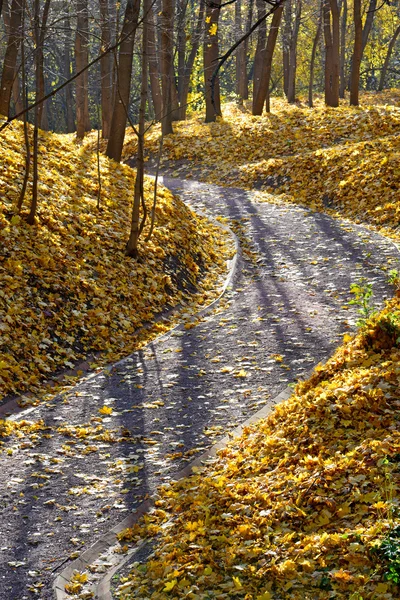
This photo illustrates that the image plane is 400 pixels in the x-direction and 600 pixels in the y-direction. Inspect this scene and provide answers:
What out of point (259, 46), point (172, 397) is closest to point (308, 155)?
point (172, 397)

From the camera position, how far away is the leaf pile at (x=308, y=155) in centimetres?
1544

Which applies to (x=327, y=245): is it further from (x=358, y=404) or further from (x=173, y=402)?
(x=358, y=404)

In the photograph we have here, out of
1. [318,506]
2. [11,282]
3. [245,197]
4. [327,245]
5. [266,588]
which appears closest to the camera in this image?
[266,588]

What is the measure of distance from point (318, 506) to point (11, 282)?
5537 millimetres

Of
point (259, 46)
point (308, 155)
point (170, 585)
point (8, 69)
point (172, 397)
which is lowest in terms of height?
point (170, 585)

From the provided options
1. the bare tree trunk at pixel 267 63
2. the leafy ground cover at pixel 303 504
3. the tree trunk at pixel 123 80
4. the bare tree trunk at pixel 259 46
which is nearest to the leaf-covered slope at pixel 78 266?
the tree trunk at pixel 123 80

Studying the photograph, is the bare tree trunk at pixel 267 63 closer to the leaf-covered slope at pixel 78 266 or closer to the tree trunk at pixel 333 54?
the tree trunk at pixel 333 54

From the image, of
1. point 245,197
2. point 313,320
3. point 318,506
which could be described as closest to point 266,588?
point 318,506

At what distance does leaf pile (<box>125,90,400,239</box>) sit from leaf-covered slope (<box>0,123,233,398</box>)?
12.2 ft

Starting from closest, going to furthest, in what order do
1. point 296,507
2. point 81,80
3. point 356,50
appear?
1. point 296,507
2. point 356,50
3. point 81,80

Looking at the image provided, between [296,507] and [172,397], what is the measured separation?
10.2 feet

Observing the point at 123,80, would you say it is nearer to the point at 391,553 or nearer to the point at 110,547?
the point at 110,547

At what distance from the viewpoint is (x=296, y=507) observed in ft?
15.3

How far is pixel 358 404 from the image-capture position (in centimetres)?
568
